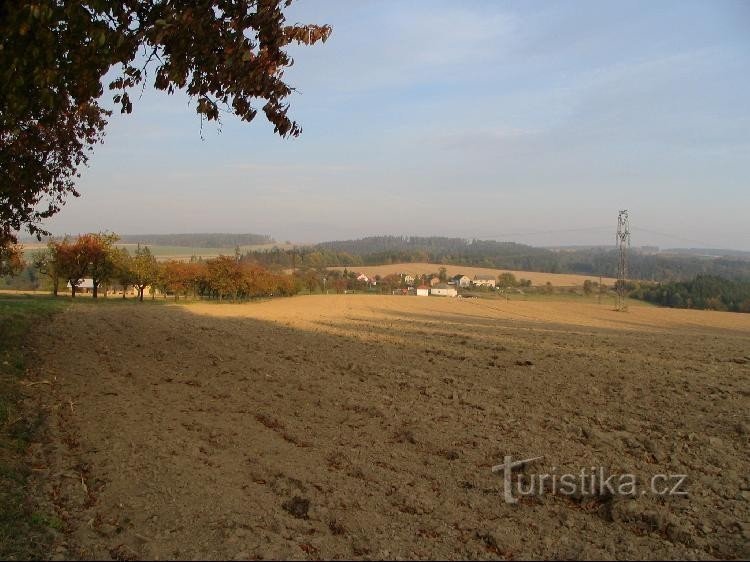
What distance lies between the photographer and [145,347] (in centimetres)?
1513

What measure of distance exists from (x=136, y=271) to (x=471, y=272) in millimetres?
67395

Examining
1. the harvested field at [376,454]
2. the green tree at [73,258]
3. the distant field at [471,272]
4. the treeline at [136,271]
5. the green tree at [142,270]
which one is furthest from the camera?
the distant field at [471,272]

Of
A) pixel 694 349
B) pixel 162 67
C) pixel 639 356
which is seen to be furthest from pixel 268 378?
pixel 694 349

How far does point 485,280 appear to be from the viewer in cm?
9400

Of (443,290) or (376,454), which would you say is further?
(443,290)

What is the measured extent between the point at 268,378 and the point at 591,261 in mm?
118773

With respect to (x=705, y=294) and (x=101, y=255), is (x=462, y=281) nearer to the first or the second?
(x=705, y=294)

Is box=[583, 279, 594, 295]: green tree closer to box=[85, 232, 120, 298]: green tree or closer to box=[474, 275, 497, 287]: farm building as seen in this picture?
box=[474, 275, 497, 287]: farm building

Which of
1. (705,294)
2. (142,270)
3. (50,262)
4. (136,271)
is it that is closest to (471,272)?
(705,294)

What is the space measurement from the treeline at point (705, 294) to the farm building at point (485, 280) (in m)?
25.8

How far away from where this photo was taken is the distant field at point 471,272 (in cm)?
9094

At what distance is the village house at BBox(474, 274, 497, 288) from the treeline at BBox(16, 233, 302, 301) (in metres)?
33.9

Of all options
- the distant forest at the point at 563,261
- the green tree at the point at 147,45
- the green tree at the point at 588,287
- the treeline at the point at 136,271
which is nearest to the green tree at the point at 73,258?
the treeline at the point at 136,271

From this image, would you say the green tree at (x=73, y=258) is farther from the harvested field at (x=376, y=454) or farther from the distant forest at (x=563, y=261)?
the distant forest at (x=563, y=261)
